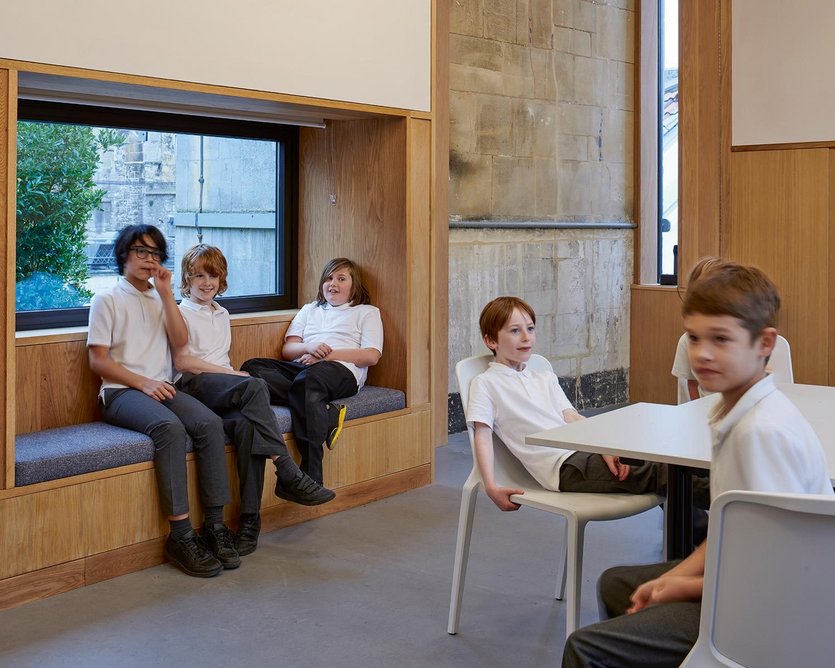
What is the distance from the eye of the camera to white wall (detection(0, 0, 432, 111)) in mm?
3334

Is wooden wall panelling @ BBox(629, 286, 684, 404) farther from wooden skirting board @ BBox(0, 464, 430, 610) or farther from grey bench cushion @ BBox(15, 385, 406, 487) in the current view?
grey bench cushion @ BBox(15, 385, 406, 487)

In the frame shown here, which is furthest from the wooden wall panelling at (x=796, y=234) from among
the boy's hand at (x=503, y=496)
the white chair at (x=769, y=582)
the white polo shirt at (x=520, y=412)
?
the white chair at (x=769, y=582)

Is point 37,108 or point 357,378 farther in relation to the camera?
point 357,378

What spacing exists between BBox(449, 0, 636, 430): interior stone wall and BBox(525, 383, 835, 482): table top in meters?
3.17

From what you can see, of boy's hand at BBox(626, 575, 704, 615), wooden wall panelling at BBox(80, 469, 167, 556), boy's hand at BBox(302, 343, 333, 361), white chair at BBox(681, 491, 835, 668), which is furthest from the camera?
boy's hand at BBox(302, 343, 333, 361)

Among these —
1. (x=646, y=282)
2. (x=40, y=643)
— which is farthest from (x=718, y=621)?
(x=646, y=282)

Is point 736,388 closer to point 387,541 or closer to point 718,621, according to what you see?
point 718,621

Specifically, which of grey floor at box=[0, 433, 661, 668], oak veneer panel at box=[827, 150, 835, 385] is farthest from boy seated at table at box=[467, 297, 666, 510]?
oak veneer panel at box=[827, 150, 835, 385]

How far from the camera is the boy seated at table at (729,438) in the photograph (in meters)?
1.61

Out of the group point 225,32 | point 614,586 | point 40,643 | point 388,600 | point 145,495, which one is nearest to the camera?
point 614,586

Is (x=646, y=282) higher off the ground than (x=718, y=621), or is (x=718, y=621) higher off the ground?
(x=646, y=282)

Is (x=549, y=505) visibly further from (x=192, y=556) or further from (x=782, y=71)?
(x=782, y=71)

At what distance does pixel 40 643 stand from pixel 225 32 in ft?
7.62

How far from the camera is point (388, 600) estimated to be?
3287mm
